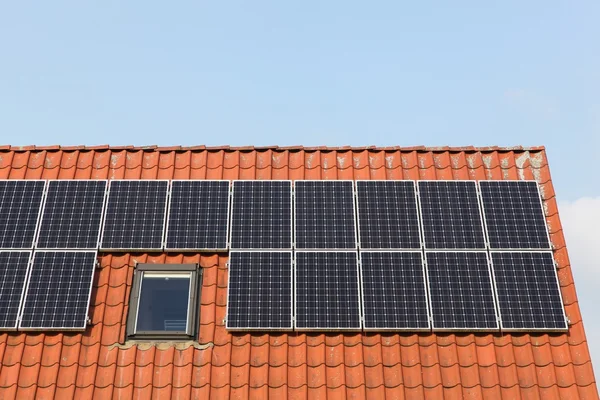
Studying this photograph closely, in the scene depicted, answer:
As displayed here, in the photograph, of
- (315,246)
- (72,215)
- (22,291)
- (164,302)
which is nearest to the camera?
(22,291)

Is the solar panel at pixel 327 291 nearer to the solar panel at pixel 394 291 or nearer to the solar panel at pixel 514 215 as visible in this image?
the solar panel at pixel 394 291

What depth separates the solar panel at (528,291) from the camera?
14430mm

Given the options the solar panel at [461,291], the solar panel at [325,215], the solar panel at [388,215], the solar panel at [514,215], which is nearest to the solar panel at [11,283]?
the solar panel at [325,215]

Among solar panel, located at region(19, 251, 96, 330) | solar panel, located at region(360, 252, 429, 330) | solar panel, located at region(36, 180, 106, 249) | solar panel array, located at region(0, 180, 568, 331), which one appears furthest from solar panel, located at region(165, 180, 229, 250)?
solar panel, located at region(360, 252, 429, 330)

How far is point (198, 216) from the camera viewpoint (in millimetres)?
16125

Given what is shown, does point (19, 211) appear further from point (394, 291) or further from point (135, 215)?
point (394, 291)

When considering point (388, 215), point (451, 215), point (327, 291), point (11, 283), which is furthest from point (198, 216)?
point (451, 215)

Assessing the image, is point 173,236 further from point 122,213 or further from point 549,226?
point 549,226

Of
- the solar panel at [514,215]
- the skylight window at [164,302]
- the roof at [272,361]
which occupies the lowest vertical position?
the roof at [272,361]

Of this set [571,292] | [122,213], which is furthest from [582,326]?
[122,213]

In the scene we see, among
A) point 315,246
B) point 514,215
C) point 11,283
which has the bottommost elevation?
point 11,283

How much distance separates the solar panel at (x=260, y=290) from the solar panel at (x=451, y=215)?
313cm

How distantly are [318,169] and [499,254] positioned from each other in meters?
4.54

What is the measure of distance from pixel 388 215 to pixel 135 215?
5460 mm
